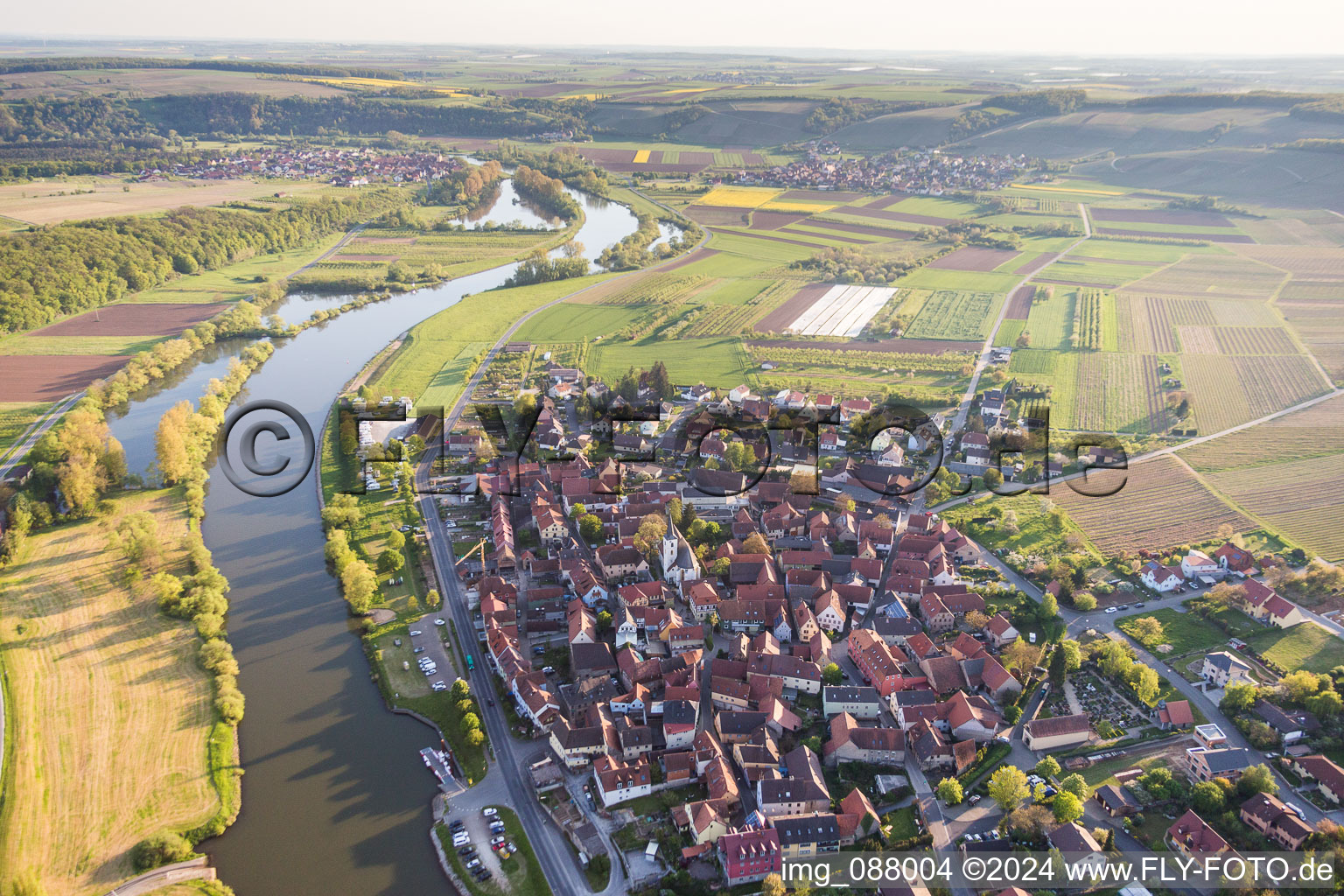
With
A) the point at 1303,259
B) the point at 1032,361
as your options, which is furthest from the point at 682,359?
the point at 1303,259

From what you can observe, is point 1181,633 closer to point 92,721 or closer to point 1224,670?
point 1224,670

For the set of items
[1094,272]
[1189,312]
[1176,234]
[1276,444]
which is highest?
[1176,234]

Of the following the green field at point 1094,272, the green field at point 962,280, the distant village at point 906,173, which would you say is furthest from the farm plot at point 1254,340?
the distant village at point 906,173

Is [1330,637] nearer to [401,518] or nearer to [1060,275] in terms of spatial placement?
[401,518]

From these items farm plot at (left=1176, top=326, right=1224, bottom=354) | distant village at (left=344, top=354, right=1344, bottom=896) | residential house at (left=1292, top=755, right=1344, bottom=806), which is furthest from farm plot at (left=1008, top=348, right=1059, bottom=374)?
residential house at (left=1292, top=755, right=1344, bottom=806)

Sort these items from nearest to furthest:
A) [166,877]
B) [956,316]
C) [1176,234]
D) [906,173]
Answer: [166,877]
[956,316]
[1176,234]
[906,173]
